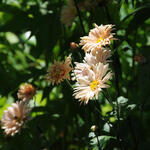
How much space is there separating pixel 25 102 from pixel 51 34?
43 centimetres

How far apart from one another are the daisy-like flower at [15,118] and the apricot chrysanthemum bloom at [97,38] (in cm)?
40

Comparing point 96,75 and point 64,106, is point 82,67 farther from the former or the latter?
point 64,106

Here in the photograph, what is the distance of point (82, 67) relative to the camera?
830mm

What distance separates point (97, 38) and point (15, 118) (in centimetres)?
48

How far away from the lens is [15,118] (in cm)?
112

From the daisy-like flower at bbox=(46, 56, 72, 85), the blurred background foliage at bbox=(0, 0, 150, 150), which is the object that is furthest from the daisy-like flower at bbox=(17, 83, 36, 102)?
the daisy-like flower at bbox=(46, 56, 72, 85)

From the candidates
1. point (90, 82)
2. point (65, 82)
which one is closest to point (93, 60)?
point (90, 82)

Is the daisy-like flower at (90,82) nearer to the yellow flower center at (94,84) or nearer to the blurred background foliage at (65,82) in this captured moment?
the yellow flower center at (94,84)

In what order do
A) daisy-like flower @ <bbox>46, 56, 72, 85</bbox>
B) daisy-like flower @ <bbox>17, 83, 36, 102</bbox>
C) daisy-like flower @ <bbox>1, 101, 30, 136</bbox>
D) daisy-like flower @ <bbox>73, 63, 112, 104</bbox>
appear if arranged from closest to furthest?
1. daisy-like flower @ <bbox>73, 63, 112, 104</bbox>
2. daisy-like flower @ <bbox>46, 56, 72, 85</bbox>
3. daisy-like flower @ <bbox>1, 101, 30, 136</bbox>
4. daisy-like flower @ <bbox>17, 83, 36, 102</bbox>

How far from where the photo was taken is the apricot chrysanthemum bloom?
83cm

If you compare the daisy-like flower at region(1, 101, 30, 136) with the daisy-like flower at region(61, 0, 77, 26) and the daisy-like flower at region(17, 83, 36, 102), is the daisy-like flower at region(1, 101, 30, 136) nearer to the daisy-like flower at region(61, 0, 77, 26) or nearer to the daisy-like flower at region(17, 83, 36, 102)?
the daisy-like flower at region(17, 83, 36, 102)

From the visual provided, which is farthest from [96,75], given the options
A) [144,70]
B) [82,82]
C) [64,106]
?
[64,106]

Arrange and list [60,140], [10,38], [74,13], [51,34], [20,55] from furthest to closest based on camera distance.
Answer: [10,38], [20,55], [60,140], [51,34], [74,13]

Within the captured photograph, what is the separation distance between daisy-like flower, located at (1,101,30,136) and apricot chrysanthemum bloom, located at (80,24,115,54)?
400 millimetres
